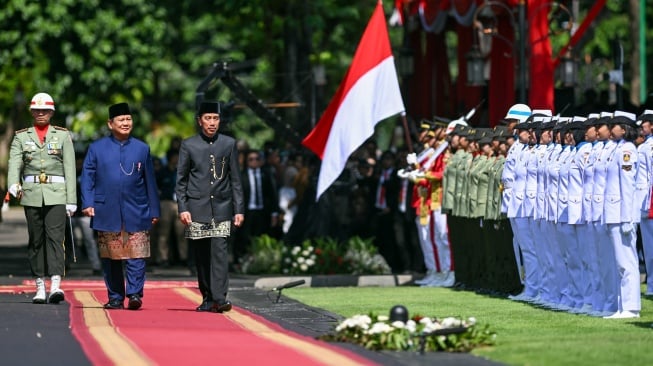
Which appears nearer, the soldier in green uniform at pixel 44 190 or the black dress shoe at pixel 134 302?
the black dress shoe at pixel 134 302

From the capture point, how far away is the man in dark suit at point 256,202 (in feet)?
98.7

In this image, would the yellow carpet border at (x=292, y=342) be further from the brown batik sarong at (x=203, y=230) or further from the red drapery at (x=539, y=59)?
the red drapery at (x=539, y=59)

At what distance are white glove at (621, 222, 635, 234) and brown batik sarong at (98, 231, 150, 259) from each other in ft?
16.5

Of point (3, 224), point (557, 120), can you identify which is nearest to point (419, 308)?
point (557, 120)

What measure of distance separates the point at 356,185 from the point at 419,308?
1075 centimetres

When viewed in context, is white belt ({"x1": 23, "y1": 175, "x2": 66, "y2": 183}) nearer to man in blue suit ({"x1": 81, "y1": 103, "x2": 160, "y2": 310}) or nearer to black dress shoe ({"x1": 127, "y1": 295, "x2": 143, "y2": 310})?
man in blue suit ({"x1": 81, "y1": 103, "x2": 160, "y2": 310})

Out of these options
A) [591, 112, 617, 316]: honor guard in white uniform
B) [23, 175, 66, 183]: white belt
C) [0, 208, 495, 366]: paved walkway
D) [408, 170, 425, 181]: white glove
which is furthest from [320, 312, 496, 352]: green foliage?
[408, 170, 425, 181]: white glove

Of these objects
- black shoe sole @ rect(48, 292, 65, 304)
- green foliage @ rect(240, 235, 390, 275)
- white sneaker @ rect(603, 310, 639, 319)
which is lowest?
white sneaker @ rect(603, 310, 639, 319)

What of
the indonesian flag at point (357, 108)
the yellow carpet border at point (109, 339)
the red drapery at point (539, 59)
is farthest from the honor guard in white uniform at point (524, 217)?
the red drapery at point (539, 59)

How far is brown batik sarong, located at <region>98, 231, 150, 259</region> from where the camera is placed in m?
19.4

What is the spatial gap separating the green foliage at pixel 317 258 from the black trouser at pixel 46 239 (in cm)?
734

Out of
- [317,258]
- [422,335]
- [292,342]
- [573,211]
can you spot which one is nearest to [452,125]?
[317,258]

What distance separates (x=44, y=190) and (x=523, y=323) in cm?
553

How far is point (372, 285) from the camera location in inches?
1019
